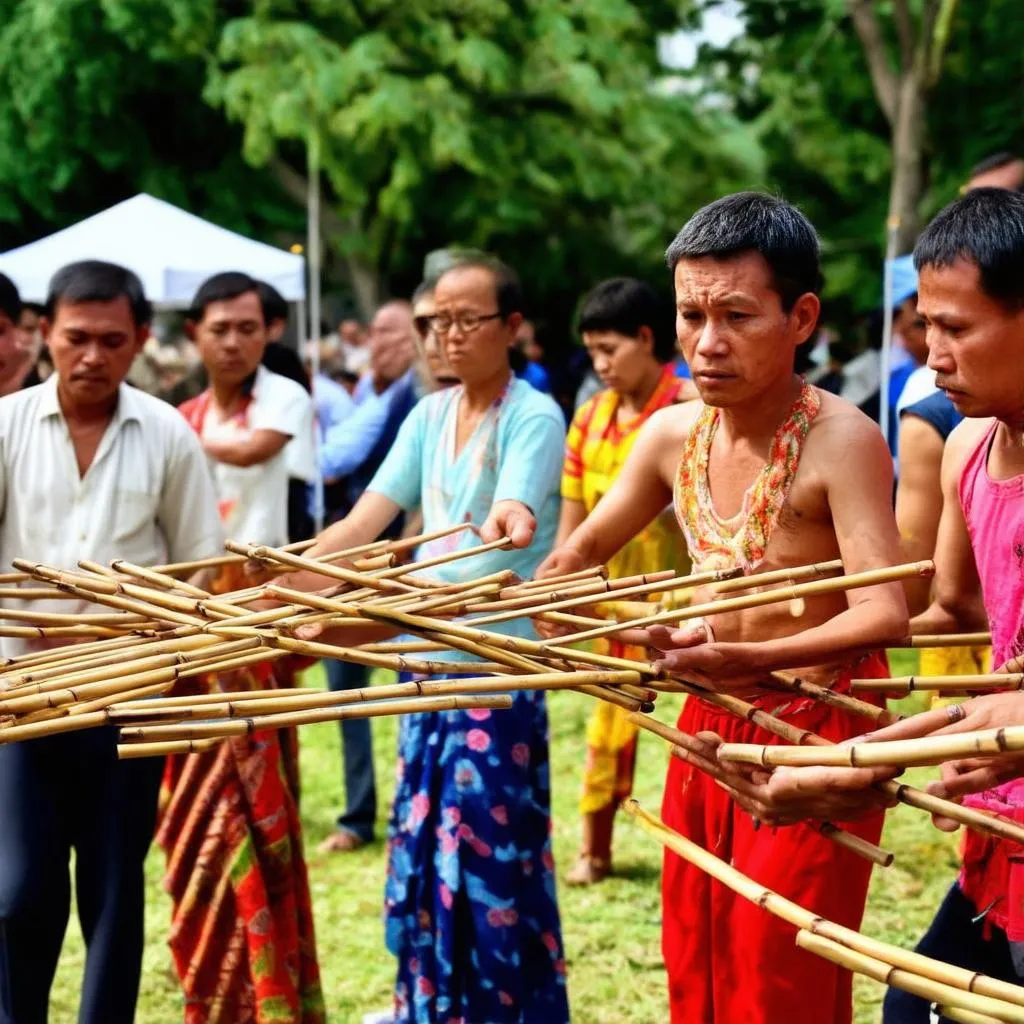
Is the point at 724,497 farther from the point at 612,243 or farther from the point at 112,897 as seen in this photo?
the point at 612,243

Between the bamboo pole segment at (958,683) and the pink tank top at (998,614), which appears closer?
the bamboo pole segment at (958,683)

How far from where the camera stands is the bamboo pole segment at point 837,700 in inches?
97.7

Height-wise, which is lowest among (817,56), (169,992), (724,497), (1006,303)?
(169,992)

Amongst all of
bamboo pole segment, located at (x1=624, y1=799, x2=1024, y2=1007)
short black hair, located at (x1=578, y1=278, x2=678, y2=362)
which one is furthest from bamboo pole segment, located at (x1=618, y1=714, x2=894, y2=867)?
short black hair, located at (x1=578, y1=278, x2=678, y2=362)

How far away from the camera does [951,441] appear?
289 cm

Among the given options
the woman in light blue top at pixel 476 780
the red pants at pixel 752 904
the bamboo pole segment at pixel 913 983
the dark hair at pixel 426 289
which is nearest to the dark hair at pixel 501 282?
the woman in light blue top at pixel 476 780

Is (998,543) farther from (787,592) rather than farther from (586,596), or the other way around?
(586,596)

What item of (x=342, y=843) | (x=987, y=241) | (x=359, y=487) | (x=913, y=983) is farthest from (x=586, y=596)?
(x=359, y=487)

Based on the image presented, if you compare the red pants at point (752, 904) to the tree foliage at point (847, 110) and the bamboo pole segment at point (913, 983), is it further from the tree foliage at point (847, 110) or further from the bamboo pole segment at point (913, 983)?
the tree foliage at point (847, 110)

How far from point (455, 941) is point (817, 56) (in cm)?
1200

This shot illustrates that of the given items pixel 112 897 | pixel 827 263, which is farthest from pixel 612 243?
pixel 112 897

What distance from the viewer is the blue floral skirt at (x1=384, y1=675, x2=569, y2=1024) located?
13.3ft

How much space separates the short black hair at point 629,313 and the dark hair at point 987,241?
2844mm

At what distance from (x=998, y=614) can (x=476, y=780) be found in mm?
1735
